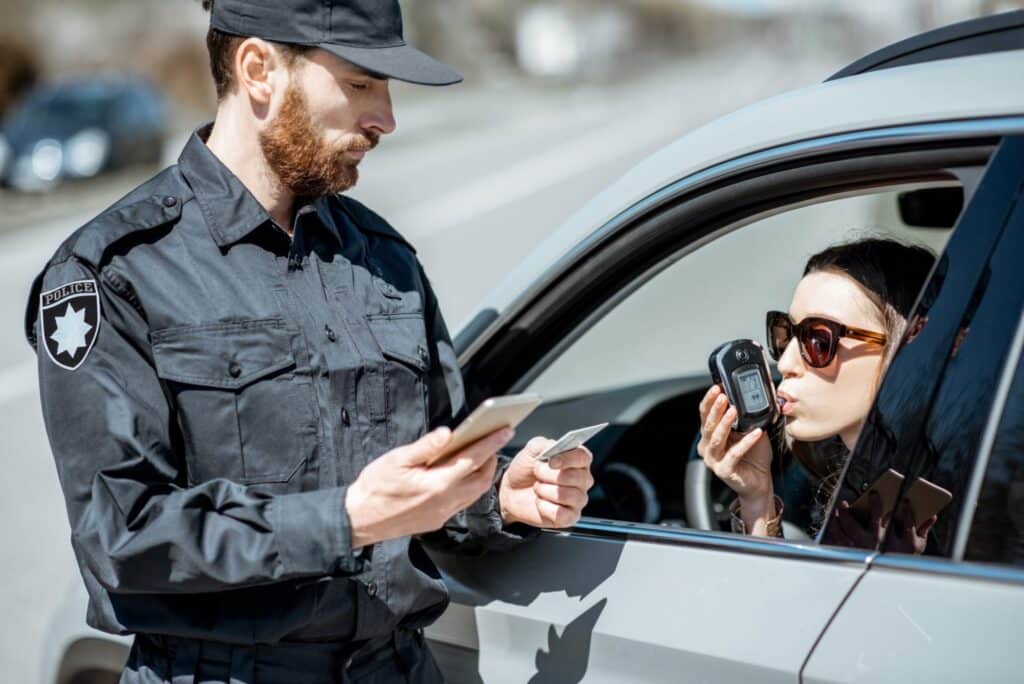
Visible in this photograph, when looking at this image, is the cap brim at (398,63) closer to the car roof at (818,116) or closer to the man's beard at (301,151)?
the man's beard at (301,151)

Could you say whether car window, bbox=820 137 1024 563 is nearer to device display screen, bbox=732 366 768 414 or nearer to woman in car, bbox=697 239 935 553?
woman in car, bbox=697 239 935 553

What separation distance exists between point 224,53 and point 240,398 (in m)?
0.59

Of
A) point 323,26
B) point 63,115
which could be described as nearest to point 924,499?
point 323,26

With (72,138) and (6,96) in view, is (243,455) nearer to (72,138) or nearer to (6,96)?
(72,138)

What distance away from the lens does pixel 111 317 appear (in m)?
1.71

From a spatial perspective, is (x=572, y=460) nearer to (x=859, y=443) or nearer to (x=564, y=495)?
(x=564, y=495)

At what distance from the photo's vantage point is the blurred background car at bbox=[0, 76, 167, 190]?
18047 millimetres

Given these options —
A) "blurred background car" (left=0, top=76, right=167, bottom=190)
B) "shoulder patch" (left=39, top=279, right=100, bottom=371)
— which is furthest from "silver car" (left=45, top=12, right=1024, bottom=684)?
"blurred background car" (left=0, top=76, right=167, bottom=190)

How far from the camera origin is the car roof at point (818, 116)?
63.7 inches

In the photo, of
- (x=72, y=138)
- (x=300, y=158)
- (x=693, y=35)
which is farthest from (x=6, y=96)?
(x=693, y=35)

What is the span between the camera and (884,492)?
63.2 inches

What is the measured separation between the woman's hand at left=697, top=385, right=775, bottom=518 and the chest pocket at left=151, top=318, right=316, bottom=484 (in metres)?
0.73

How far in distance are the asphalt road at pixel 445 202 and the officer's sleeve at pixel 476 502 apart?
103 cm

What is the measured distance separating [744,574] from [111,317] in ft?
3.07
